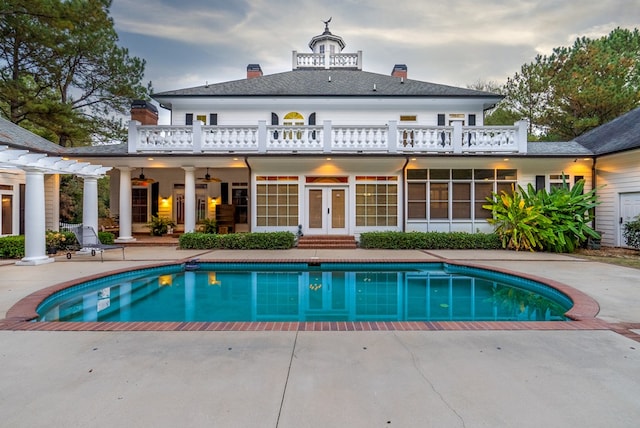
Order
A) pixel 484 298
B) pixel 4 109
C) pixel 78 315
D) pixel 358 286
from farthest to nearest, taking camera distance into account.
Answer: pixel 4 109 < pixel 358 286 < pixel 484 298 < pixel 78 315

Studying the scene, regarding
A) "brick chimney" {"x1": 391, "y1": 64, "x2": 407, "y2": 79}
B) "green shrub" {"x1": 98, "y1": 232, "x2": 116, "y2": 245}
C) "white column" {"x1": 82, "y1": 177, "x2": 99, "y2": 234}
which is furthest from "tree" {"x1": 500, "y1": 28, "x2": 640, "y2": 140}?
"green shrub" {"x1": 98, "y1": 232, "x2": 116, "y2": 245}

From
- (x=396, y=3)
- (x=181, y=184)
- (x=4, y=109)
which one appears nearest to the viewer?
(x=396, y=3)

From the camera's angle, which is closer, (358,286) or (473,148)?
(358,286)

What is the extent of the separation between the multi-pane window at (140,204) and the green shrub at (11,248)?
20.9 feet

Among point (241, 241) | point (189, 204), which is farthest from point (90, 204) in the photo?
point (241, 241)

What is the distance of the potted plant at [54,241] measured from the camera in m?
10.8

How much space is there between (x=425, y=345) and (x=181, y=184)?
614 inches

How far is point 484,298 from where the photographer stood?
6.66 m

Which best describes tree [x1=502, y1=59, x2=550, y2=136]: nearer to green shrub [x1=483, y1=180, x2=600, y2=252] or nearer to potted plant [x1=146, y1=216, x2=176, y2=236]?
green shrub [x1=483, y1=180, x2=600, y2=252]

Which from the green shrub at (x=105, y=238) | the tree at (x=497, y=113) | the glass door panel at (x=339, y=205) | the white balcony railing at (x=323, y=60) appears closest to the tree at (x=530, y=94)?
the tree at (x=497, y=113)

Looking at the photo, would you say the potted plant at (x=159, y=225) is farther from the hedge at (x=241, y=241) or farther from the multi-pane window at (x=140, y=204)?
the hedge at (x=241, y=241)

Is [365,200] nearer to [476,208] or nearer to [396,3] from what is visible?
[476,208]

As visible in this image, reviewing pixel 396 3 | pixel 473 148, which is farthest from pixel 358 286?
pixel 396 3

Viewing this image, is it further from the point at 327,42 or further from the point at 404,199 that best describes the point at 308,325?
the point at 327,42
